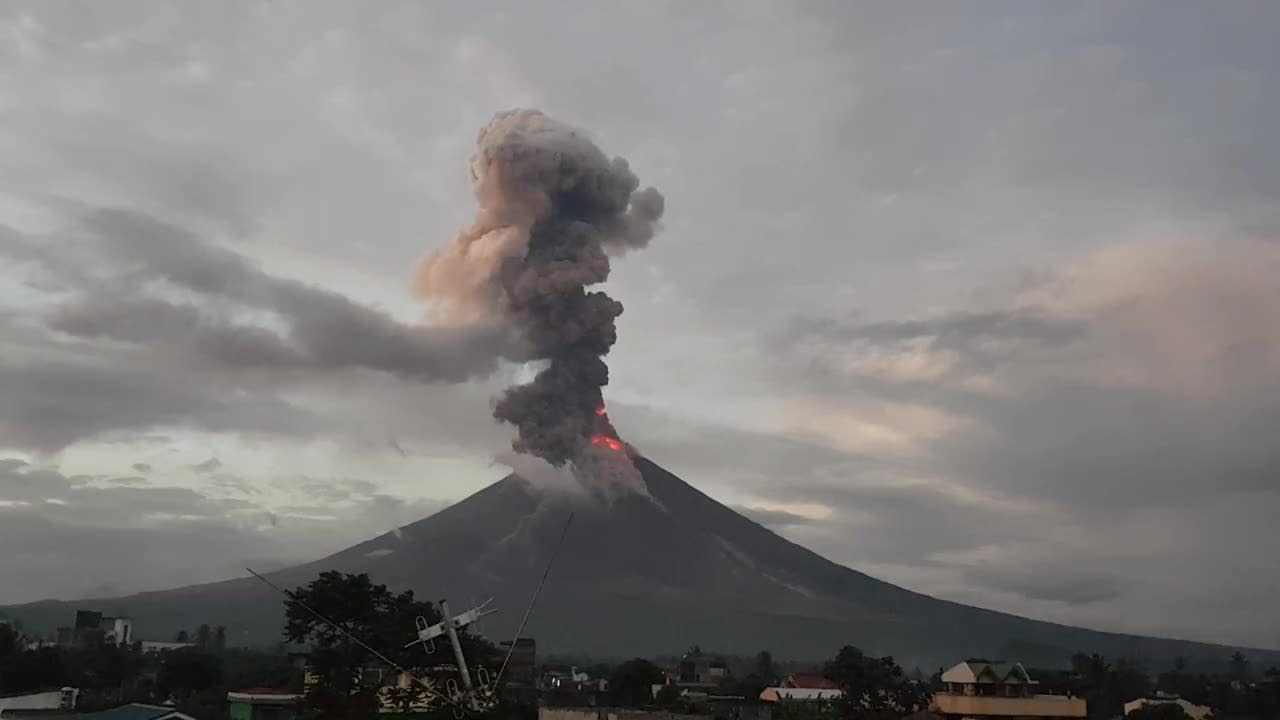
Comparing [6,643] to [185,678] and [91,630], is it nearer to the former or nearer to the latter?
[185,678]

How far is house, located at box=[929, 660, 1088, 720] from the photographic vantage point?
64062mm

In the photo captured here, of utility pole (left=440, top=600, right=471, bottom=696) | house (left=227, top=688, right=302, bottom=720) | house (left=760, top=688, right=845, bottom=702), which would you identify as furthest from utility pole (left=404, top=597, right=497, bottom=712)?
house (left=760, top=688, right=845, bottom=702)

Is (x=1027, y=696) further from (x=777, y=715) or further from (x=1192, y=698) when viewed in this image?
(x=1192, y=698)

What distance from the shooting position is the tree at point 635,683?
89.6m

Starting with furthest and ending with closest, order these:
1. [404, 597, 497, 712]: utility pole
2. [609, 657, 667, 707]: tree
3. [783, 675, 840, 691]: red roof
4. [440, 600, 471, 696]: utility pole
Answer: [783, 675, 840, 691]: red roof < [609, 657, 667, 707]: tree < [440, 600, 471, 696]: utility pole < [404, 597, 497, 712]: utility pole

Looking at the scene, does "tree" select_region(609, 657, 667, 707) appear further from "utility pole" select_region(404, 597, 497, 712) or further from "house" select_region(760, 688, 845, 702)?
"utility pole" select_region(404, 597, 497, 712)

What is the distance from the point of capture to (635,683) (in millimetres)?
91062

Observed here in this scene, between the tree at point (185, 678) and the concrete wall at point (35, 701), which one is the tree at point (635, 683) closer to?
the tree at point (185, 678)

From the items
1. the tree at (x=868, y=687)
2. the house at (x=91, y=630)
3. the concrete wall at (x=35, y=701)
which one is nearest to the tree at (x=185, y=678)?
the concrete wall at (x=35, y=701)

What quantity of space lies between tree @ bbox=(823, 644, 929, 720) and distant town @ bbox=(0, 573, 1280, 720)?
0.30 ft

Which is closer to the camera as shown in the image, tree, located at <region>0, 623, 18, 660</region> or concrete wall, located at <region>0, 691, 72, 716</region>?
concrete wall, located at <region>0, 691, 72, 716</region>

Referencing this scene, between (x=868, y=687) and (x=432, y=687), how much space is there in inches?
1226

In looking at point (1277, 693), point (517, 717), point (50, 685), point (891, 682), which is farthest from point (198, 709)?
point (1277, 693)

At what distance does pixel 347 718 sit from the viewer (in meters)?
49.2
